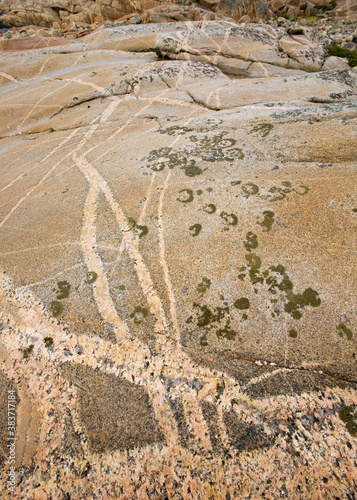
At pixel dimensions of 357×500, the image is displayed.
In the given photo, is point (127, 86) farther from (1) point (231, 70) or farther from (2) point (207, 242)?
(2) point (207, 242)

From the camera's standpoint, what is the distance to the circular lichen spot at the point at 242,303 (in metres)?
1.76

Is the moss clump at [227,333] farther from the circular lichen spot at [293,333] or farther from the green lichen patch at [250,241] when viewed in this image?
the green lichen patch at [250,241]

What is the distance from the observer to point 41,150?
13.9 ft

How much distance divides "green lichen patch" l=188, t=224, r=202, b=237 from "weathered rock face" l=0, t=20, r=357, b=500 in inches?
0.4

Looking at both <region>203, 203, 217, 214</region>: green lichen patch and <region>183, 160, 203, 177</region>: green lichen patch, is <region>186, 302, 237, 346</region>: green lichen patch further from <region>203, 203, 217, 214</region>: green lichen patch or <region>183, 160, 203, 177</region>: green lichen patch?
<region>183, 160, 203, 177</region>: green lichen patch

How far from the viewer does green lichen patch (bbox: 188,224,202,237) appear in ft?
7.06

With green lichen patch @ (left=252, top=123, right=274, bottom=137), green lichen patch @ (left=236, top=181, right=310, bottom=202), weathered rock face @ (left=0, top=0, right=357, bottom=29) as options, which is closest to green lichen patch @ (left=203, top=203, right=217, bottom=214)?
green lichen patch @ (left=236, top=181, right=310, bottom=202)

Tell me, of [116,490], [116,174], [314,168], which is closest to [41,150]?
[116,174]

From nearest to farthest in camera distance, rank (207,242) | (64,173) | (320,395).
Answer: (320,395) → (207,242) → (64,173)

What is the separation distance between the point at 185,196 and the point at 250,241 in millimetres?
761

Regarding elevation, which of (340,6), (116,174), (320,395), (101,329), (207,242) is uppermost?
(340,6)

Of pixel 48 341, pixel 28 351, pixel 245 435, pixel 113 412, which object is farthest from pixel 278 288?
pixel 28 351

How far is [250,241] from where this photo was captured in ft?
6.72

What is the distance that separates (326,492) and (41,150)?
4967 millimetres
